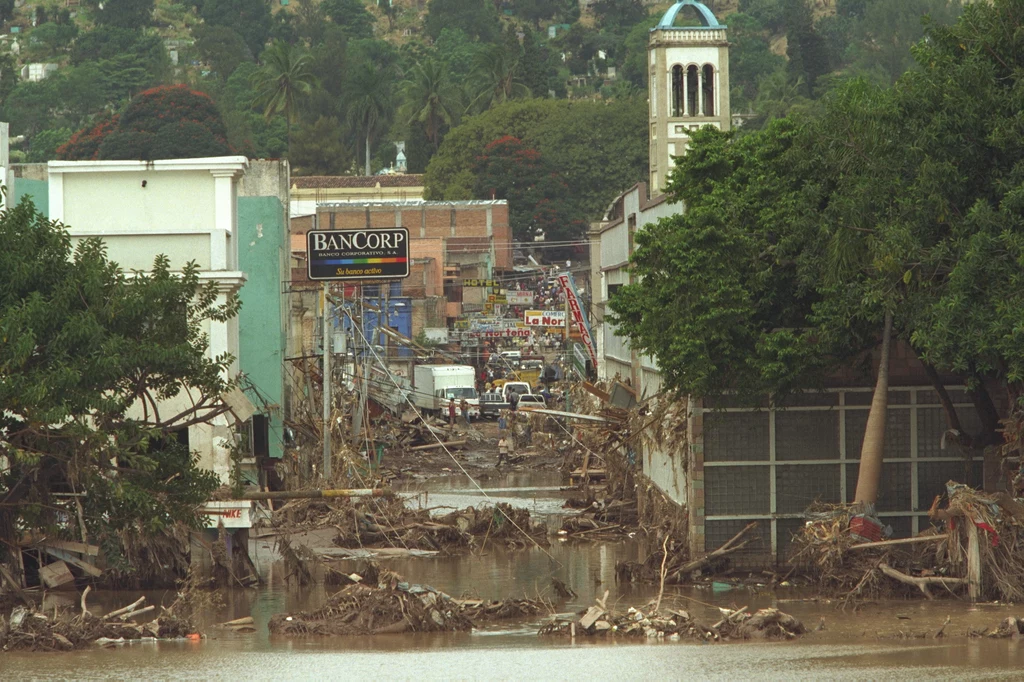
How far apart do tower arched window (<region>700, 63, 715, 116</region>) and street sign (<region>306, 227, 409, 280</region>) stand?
133 feet

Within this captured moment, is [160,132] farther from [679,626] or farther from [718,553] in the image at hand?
[679,626]

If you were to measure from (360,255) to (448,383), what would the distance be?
102 feet

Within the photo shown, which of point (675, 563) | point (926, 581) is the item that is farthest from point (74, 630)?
point (926, 581)

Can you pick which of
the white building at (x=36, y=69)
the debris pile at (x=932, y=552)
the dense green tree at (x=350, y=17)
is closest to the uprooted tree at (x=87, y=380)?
the debris pile at (x=932, y=552)

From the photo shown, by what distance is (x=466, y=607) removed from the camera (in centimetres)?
1970

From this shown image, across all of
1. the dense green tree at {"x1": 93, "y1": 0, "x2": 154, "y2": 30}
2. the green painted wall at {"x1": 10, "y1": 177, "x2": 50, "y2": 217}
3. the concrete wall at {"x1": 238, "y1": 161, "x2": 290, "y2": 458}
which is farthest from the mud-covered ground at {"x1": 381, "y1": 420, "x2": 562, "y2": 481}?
the dense green tree at {"x1": 93, "y1": 0, "x2": 154, "y2": 30}

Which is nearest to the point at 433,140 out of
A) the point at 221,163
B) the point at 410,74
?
the point at 410,74

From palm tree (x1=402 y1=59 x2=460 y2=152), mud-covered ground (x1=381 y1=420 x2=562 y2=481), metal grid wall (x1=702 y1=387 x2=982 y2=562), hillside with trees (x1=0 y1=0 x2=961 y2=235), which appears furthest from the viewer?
palm tree (x1=402 y1=59 x2=460 y2=152)

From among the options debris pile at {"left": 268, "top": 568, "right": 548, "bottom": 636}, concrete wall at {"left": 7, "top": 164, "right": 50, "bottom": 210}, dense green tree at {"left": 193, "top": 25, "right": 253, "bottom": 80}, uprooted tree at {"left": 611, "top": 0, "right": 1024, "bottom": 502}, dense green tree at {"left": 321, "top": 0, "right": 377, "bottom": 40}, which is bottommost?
debris pile at {"left": 268, "top": 568, "right": 548, "bottom": 636}

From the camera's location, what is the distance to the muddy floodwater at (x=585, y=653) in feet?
51.1

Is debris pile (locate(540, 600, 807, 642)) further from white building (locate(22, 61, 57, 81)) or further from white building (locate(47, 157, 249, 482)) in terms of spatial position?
white building (locate(22, 61, 57, 81))

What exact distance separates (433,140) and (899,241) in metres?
108

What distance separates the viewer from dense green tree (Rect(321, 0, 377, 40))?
183m

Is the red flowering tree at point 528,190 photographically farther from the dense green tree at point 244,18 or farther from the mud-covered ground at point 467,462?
the dense green tree at point 244,18
